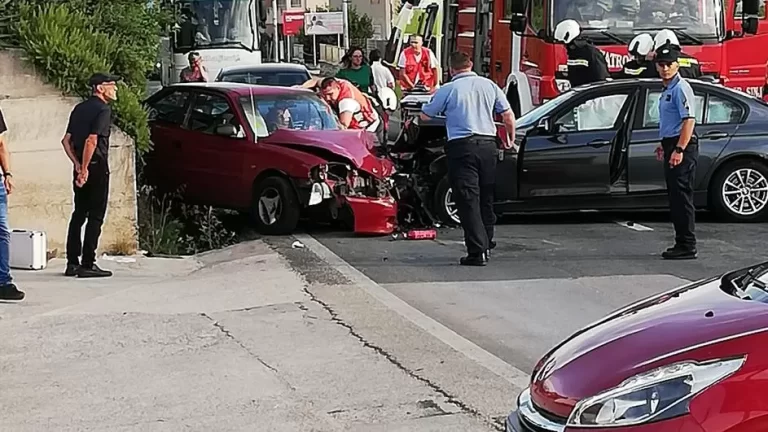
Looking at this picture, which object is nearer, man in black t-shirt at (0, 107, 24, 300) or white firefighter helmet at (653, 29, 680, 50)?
man in black t-shirt at (0, 107, 24, 300)

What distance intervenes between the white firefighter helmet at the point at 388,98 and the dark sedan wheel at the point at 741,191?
6946mm

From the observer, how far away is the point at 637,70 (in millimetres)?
15172

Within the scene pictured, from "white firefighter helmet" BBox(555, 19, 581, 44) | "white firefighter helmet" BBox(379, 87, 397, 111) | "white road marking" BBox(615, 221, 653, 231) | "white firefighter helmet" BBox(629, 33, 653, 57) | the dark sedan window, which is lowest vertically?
"white road marking" BBox(615, 221, 653, 231)

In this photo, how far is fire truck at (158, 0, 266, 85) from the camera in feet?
90.4

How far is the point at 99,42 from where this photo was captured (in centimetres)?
1154

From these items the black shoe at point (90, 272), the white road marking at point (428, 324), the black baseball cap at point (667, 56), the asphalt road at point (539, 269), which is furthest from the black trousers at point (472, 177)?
the black shoe at point (90, 272)

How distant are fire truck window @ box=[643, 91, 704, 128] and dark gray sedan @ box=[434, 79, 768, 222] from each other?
0.03 feet

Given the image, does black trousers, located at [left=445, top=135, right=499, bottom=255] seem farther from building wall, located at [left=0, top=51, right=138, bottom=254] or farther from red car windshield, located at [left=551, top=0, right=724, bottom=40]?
red car windshield, located at [left=551, top=0, right=724, bottom=40]

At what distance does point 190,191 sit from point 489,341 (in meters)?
6.46

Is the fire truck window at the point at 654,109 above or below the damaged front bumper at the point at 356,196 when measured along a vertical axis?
above

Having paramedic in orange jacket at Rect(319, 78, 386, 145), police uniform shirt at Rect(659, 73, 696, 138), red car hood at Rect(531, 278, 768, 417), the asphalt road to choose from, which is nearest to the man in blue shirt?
the asphalt road

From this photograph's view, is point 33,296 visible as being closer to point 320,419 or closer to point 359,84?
point 320,419

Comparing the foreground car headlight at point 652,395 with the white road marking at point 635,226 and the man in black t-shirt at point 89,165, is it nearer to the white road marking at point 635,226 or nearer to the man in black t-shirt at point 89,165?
the man in black t-shirt at point 89,165

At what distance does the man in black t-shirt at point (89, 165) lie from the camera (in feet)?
32.7
